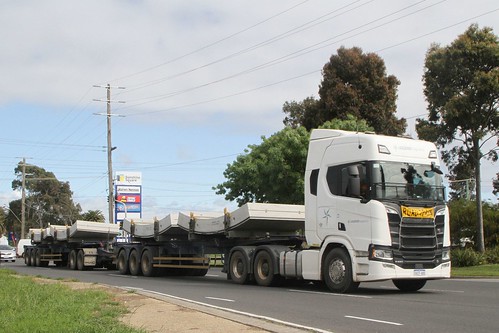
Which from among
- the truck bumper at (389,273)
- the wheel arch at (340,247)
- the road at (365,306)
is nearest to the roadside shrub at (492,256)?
the road at (365,306)

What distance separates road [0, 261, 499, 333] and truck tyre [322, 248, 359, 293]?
0.29m

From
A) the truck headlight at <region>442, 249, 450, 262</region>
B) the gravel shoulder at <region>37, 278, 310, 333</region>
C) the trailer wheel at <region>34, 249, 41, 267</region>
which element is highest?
the truck headlight at <region>442, 249, 450, 262</region>

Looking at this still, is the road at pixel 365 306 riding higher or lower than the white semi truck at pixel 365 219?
lower

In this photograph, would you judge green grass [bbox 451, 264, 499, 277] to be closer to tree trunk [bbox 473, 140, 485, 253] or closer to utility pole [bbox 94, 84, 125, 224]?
tree trunk [bbox 473, 140, 485, 253]

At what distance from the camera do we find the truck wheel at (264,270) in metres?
18.1

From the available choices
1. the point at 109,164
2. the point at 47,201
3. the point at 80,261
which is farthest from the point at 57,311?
the point at 47,201

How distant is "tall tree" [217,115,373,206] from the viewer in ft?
117

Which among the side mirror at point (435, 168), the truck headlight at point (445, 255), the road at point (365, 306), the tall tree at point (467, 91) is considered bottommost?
the road at point (365, 306)

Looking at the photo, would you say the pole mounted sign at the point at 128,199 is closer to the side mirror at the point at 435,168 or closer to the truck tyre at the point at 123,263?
the truck tyre at the point at 123,263

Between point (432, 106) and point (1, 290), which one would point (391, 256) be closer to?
point (1, 290)

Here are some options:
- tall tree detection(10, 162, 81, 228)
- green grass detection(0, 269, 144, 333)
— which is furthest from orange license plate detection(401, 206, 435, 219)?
tall tree detection(10, 162, 81, 228)

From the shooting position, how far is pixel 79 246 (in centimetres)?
3334

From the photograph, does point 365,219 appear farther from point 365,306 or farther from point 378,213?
point 365,306

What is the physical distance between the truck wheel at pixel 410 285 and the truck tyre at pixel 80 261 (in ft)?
63.1
